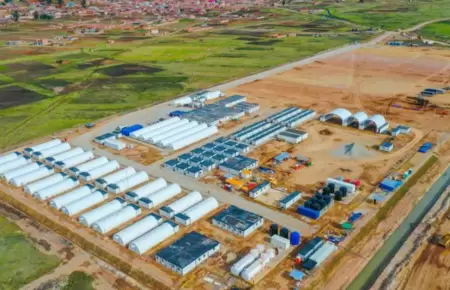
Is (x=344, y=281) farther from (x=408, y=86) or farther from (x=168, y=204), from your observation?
(x=408, y=86)

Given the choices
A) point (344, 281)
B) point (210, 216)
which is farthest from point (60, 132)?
point (344, 281)

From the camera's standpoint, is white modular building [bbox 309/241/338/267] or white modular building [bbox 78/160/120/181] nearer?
white modular building [bbox 309/241/338/267]

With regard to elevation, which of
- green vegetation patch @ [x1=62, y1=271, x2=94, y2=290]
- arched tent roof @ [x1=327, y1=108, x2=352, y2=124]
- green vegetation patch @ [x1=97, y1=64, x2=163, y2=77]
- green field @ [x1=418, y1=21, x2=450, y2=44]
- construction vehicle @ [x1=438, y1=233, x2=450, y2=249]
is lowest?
green vegetation patch @ [x1=62, y1=271, x2=94, y2=290]

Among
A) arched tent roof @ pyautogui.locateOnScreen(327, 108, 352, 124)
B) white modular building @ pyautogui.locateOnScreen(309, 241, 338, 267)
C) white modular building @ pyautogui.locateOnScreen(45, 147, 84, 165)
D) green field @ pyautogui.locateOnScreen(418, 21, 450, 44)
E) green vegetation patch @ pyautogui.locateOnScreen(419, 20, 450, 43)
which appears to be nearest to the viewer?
white modular building @ pyautogui.locateOnScreen(309, 241, 338, 267)

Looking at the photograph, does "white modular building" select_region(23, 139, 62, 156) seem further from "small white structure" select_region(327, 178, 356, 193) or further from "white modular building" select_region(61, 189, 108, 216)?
"small white structure" select_region(327, 178, 356, 193)

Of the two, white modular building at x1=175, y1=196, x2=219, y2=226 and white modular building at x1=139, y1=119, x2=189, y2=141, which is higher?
white modular building at x1=139, y1=119, x2=189, y2=141

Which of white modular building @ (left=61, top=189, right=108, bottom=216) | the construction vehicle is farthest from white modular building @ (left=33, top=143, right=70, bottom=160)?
the construction vehicle

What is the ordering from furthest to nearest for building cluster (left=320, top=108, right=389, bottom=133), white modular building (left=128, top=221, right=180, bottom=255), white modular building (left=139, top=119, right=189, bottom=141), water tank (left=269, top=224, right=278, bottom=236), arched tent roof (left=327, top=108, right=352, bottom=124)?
arched tent roof (left=327, top=108, right=352, bottom=124) → building cluster (left=320, top=108, right=389, bottom=133) → white modular building (left=139, top=119, right=189, bottom=141) → water tank (left=269, top=224, right=278, bottom=236) → white modular building (left=128, top=221, right=180, bottom=255)
